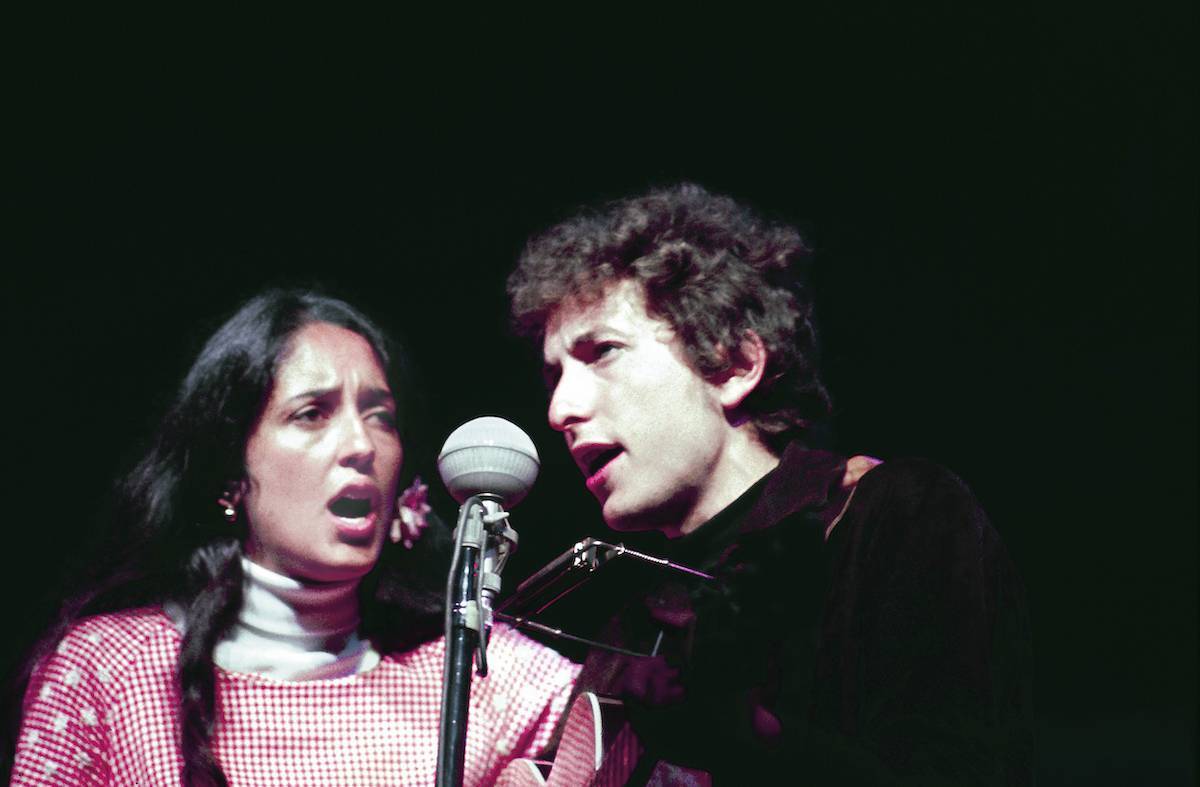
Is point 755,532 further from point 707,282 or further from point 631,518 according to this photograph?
point 707,282

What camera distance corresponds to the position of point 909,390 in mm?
3477

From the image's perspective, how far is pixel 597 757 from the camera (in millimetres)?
2357

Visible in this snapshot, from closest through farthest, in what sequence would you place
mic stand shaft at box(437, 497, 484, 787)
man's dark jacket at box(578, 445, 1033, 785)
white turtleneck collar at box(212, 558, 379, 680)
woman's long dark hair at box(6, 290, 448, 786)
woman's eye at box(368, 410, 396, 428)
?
1. mic stand shaft at box(437, 497, 484, 787)
2. man's dark jacket at box(578, 445, 1033, 785)
3. white turtleneck collar at box(212, 558, 379, 680)
4. woman's long dark hair at box(6, 290, 448, 786)
5. woman's eye at box(368, 410, 396, 428)

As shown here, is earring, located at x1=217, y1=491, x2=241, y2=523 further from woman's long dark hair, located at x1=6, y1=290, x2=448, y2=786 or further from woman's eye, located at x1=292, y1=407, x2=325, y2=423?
woman's eye, located at x1=292, y1=407, x2=325, y2=423

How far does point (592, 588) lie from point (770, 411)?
2.61 ft

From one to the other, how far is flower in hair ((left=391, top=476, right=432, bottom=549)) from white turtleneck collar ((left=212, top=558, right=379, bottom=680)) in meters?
0.22

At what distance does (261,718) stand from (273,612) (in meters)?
0.26

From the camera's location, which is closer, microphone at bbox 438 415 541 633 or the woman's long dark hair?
microphone at bbox 438 415 541 633

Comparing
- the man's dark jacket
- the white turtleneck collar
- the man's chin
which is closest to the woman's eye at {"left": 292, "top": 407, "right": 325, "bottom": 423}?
the white turtleneck collar

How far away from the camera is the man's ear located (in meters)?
2.69

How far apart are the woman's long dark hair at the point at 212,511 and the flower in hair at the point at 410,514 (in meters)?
0.06

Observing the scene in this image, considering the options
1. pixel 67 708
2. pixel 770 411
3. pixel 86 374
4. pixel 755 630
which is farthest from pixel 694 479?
pixel 86 374

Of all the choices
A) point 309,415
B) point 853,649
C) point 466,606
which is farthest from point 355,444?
point 853,649

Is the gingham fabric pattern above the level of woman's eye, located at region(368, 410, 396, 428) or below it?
below
